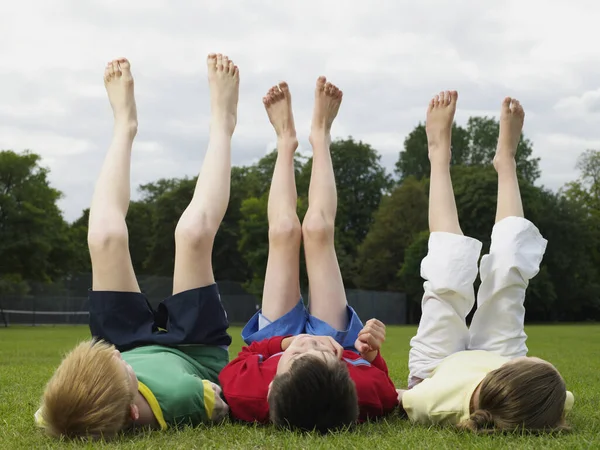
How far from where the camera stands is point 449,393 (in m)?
3.67

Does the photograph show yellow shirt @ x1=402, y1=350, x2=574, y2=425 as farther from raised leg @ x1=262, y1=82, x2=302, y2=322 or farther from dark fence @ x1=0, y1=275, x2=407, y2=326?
dark fence @ x1=0, y1=275, x2=407, y2=326

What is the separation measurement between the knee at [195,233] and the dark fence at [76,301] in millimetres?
33453

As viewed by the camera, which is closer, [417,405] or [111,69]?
[417,405]

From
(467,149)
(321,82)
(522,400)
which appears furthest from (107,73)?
(467,149)

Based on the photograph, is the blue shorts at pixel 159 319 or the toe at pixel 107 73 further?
the toe at pixel 107 73

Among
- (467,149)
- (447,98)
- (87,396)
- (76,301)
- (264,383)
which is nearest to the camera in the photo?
(87,396)

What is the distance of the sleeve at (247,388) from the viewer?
3.70 m

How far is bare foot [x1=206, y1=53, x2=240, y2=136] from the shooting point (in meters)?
4.81

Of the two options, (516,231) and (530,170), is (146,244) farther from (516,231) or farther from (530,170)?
(516,231)

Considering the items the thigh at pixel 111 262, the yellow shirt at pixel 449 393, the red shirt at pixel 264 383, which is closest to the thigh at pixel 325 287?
the red shirt at pixel 264 383

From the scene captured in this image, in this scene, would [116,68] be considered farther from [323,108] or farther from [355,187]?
[355,187]

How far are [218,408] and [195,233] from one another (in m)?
0.91

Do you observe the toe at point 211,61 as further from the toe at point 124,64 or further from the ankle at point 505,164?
the ankle at point 505,164

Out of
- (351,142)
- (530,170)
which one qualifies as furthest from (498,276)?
(530,170)
